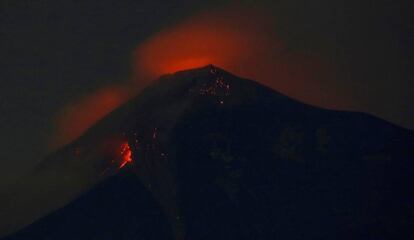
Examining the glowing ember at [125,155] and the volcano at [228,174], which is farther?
the glowing ember at [125,155]

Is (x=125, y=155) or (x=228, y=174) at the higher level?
(x=125, y=155)

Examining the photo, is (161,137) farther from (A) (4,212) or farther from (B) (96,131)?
(A) (4,212)

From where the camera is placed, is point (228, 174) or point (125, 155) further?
point (125, 155)

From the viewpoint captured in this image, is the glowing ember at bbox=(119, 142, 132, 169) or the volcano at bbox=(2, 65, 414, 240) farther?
the glowing ember at bbox=(119, 142, 132, 169)

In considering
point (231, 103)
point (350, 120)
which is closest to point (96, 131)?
point (231, 103)
